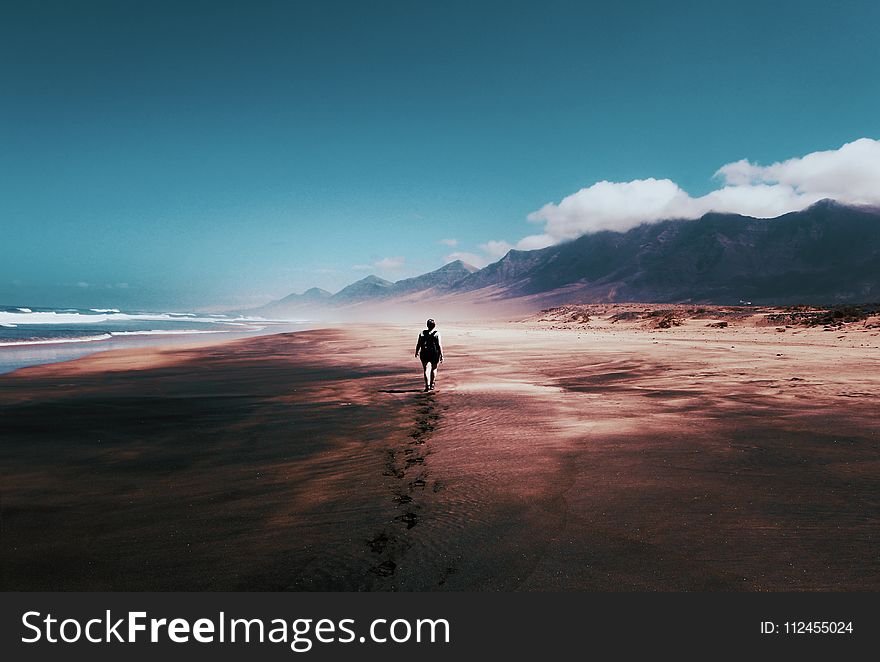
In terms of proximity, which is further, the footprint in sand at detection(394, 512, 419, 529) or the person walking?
the person walking

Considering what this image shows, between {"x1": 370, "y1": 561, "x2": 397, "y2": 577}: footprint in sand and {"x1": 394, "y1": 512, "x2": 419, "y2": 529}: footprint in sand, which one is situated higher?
{"x1": 370, "y1": 561, "x2": 397, "y2": 577}: footprint in sand

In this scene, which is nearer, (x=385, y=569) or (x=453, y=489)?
(x=385, y=569)

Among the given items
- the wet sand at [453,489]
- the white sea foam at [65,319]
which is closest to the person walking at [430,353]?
the wet sand at [453,489]

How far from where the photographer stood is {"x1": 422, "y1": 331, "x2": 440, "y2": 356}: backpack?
1290cm

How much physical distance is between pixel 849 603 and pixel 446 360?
1785cm

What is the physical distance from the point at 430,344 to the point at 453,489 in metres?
7.65

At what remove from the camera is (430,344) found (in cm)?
1297

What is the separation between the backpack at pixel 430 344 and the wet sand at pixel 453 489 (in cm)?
157

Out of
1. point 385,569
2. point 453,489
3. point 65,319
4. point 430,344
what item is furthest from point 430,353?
point 65,319

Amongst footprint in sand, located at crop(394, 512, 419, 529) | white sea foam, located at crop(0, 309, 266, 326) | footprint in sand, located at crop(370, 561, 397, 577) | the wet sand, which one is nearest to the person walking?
the wet sand

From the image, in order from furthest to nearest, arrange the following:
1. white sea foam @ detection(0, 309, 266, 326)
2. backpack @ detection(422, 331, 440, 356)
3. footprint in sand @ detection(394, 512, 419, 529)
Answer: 1. white sea foam @ detection(0, 309, 266, 326)
2. backpack @ detection(422, 331, 440, 356)
3. footprint in sand @ detection(394, 512, 419, 529)

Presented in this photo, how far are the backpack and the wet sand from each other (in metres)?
1.57

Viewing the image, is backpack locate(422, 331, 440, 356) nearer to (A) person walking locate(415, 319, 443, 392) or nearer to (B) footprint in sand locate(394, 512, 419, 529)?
(A) person walking locate(415, 319, 443, 392)

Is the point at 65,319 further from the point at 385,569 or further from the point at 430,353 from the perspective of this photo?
the point at 385,569
